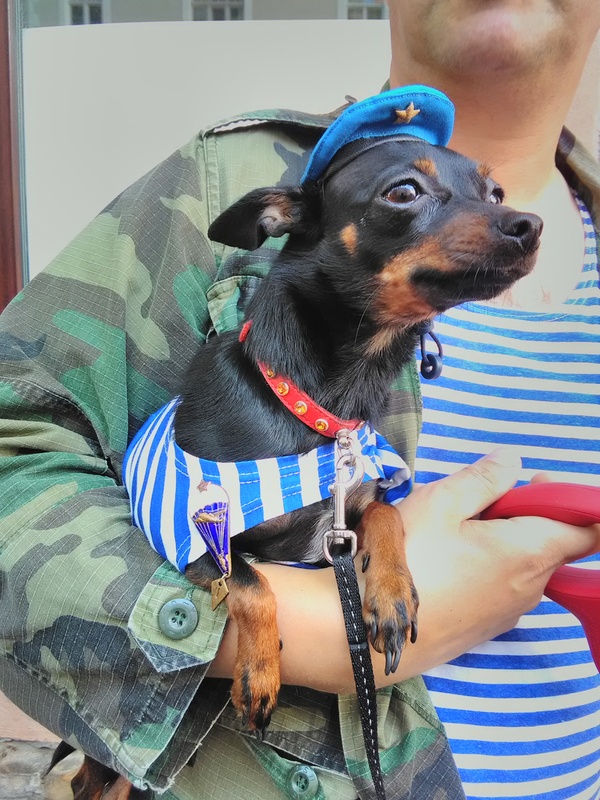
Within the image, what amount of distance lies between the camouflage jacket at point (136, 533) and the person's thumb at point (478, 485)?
0.11m

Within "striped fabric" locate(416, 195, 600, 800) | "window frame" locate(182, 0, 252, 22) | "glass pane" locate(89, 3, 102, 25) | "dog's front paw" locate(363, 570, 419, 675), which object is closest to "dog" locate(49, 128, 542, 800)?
"dog's front paw" locate(363, 570, 419, 675)

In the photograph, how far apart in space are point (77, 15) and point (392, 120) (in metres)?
1.63

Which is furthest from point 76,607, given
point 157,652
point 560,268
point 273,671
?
point 560,268

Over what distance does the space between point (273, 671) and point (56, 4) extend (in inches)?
85.7

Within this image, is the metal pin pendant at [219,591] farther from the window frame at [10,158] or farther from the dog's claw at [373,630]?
the window frame at [10,158]

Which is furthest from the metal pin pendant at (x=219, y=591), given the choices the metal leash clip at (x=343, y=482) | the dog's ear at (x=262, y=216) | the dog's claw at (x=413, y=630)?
the dog's ear at (x=262, y=216)

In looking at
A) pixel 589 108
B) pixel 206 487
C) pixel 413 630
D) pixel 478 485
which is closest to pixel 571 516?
pixel 478 485

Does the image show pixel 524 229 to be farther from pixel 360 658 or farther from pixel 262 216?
pixel 360 658

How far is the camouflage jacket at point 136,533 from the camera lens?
2.63 feet

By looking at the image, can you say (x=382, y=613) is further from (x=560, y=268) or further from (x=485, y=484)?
(x=560, y=268)

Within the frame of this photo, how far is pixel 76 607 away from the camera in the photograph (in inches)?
31.4

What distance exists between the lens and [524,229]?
862 mm

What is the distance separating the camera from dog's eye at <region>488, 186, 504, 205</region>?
101 centimetres

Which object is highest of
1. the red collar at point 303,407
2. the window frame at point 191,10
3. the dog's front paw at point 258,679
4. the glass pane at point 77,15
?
the window frame at point 191,10
